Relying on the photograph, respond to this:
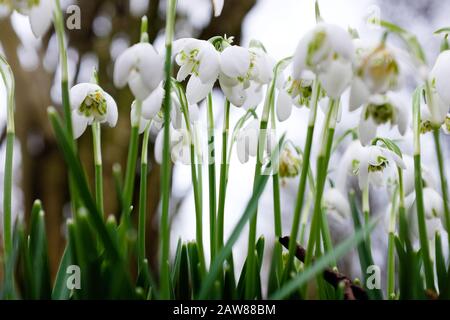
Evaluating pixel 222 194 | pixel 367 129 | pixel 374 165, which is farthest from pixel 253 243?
pixel 374 165

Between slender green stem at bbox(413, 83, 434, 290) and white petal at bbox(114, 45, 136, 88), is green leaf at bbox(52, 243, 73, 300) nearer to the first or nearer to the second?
white petal at bbox(114, 45, 136, 88)

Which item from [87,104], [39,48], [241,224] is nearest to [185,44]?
[87,104]

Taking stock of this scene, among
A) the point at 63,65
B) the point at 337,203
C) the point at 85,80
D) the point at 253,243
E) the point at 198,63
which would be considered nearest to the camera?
the point at 63,65

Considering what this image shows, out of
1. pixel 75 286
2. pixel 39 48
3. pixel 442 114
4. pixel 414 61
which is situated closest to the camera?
pixel 414 61

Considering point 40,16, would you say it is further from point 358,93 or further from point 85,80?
point 85,80

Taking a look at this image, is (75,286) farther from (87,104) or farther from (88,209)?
(87,104)

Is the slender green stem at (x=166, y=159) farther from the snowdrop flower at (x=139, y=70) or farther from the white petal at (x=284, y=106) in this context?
the white petal at (x=284, y=106)

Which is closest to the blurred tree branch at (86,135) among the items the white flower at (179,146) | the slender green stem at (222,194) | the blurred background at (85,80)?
the blurred background at (85,80)
